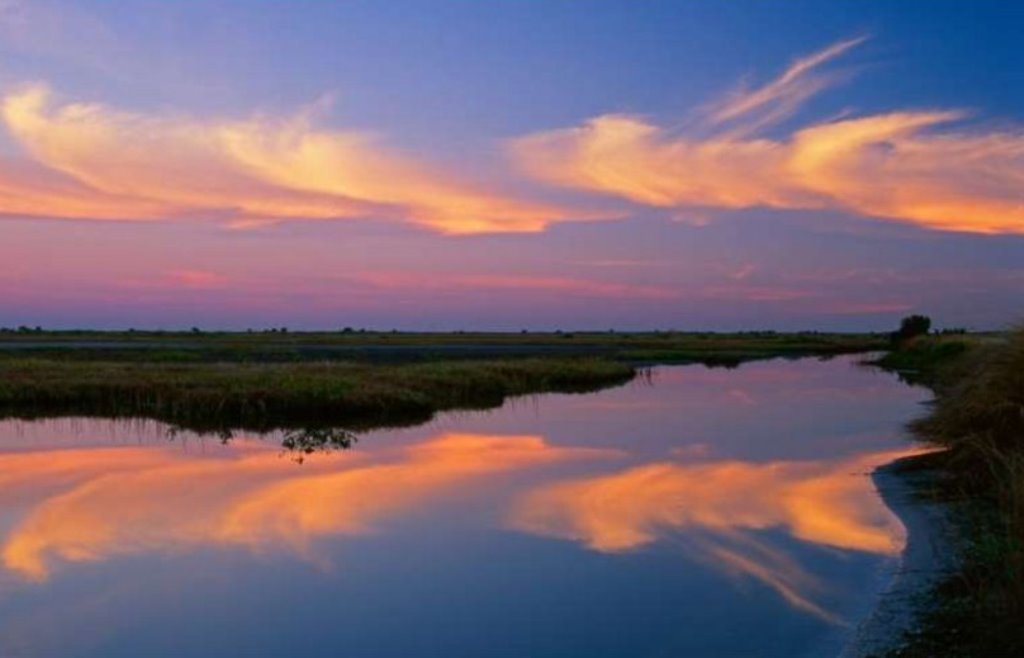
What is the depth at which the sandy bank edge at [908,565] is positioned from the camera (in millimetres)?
9273

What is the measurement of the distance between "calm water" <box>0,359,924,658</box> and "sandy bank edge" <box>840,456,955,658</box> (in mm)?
276

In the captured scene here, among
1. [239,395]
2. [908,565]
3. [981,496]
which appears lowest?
[908,565]

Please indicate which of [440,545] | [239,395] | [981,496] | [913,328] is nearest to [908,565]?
[981,496]

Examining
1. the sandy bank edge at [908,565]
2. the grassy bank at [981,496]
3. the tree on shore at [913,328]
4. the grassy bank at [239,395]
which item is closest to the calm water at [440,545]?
the sandy bank edge at [908,565]

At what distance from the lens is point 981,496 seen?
1480 centimetres

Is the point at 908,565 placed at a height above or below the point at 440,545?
above

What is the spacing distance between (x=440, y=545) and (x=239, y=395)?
17.3m

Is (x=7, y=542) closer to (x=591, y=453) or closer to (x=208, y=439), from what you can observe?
(x=208, y=439)

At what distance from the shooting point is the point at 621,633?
33.2 ft

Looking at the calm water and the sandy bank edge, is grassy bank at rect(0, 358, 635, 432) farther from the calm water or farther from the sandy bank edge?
the sandy bank edge

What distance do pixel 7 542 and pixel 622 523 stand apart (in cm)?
956

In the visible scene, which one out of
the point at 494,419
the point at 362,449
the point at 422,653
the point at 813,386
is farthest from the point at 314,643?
the point at 813,386

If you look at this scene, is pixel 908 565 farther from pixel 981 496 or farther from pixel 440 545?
pixel 440 545

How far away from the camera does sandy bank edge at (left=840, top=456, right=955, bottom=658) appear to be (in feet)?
30.4
